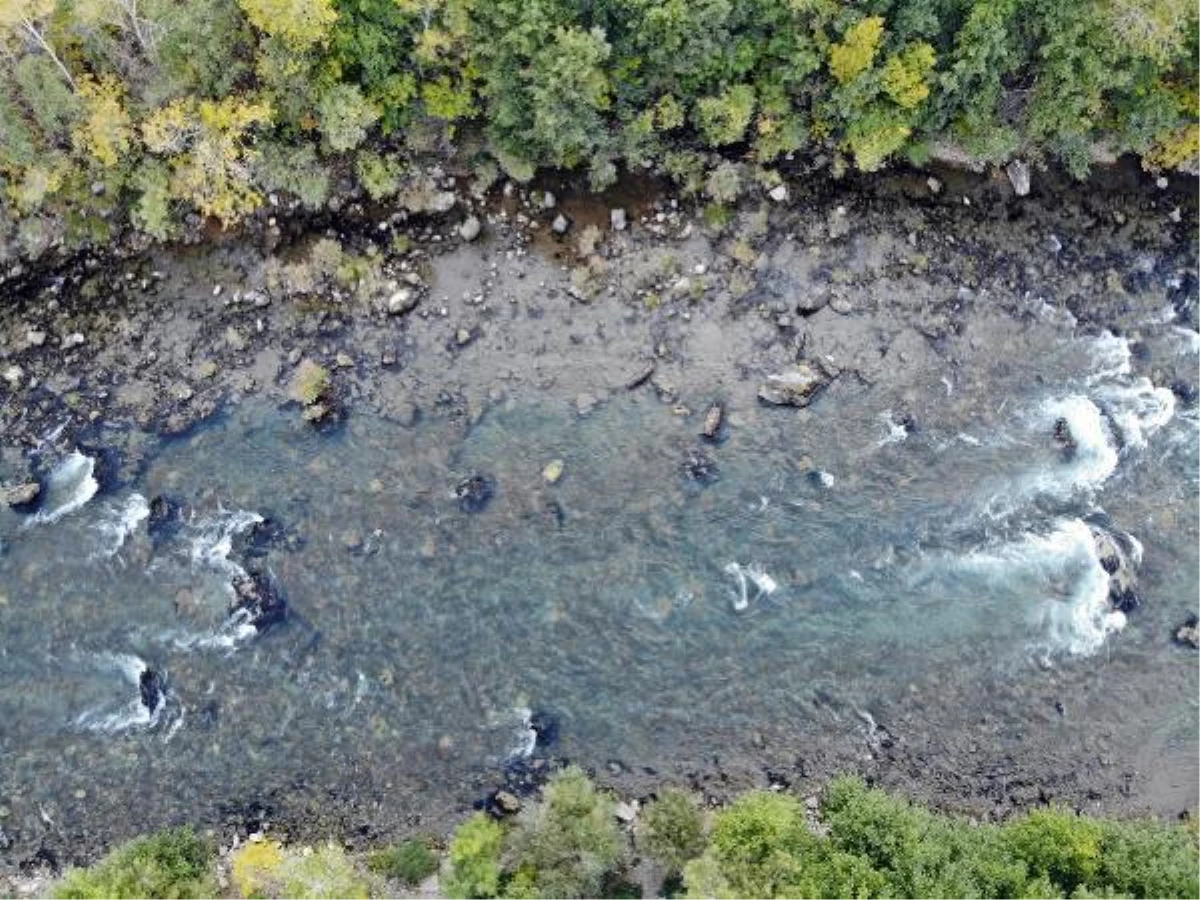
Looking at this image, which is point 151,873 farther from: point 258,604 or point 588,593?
point 588,593

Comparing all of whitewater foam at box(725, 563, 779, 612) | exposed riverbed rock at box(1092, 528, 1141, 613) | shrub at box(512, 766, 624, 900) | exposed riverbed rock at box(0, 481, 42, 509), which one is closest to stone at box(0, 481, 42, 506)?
exposed riverbed rock at box(0, 481, 42, 509)

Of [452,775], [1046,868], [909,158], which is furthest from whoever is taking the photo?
[909,158]

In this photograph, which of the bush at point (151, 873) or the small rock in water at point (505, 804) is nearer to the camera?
the bush at point (151, 873)

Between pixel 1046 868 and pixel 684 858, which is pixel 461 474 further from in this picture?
pixel 1046 868

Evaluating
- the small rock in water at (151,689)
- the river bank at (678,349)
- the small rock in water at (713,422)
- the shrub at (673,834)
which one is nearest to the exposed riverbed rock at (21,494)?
the river bank at (678,349)

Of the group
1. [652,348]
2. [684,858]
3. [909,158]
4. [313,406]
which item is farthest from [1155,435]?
[313,406]

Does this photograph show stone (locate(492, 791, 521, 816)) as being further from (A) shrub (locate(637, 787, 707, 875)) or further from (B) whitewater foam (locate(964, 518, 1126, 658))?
(B) whitewater foam (locate(964, 518, 1126, 658))

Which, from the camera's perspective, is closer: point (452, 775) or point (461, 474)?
point (452, 775)

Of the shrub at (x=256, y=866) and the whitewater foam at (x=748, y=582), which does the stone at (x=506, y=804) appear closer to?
the shrub at (x=256, y=866)
